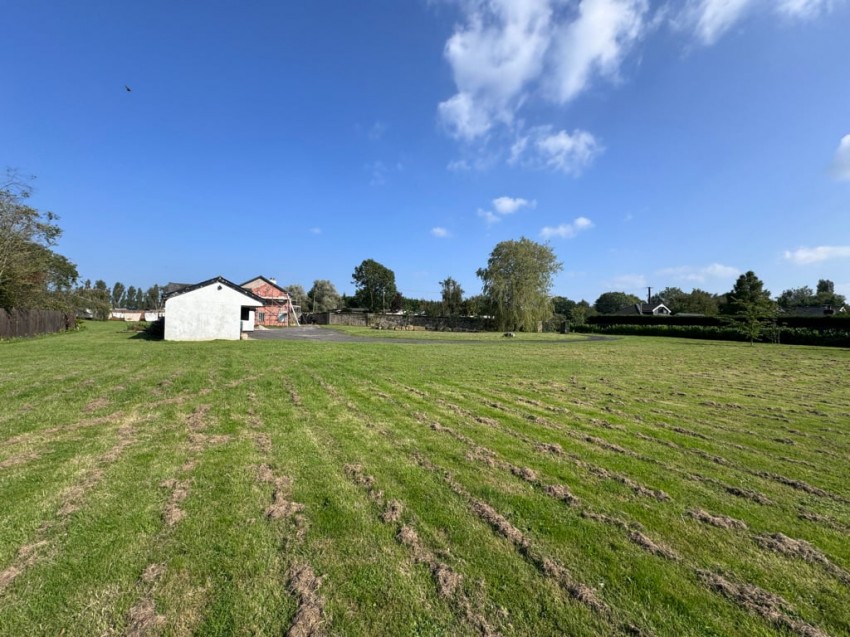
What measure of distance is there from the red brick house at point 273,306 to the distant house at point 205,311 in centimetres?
2436

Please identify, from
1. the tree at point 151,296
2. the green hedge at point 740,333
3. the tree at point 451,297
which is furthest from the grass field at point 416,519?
the tree at point 151,296

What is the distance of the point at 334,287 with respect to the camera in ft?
281

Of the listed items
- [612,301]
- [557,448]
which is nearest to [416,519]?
[557,448]

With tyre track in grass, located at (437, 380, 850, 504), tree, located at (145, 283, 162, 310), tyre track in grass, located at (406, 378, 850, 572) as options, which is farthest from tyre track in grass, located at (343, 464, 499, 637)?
tree, located at (145, 283, 162, 310)

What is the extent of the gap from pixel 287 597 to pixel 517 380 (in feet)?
28.8

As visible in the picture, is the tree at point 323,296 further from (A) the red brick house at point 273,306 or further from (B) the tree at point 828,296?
(B) the tree at point 828,296

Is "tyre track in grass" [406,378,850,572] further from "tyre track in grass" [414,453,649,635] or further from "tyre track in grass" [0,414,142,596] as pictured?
"tyre track in grass" [0,414,142,596]

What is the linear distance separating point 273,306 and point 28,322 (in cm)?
2683

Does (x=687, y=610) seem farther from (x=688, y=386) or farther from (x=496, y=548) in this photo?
(x=688, y=386)

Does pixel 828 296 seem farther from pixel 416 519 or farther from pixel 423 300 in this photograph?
pixel 416 519

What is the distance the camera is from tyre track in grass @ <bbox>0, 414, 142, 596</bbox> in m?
2.51

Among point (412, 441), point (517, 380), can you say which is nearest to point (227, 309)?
point (517, 380)

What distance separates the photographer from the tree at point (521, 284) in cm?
4541

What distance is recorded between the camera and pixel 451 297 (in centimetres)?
6712
